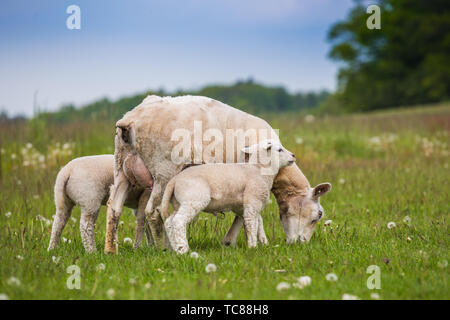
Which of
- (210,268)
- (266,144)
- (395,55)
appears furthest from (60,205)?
(395,55)

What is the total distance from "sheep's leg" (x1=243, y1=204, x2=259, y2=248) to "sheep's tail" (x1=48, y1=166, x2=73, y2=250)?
2.07 meters

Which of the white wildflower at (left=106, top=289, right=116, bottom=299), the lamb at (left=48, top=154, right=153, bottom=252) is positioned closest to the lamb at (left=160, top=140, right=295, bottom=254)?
the lamb at (left=48, top=154, right=153, bottom=252)

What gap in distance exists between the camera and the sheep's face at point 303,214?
6.86 metres

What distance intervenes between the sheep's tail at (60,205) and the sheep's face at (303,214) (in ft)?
8.46

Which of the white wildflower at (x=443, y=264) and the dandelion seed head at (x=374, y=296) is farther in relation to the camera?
the white wildflower at (x=443, y=264)

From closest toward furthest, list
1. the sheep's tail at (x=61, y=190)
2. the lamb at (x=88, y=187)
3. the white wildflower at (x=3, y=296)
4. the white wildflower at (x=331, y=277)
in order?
1. the white wildflower at (x=3, y=296)
2. the white wildflower at (x=331, y=277)
3. the lamb at (x=88, y=187)
4. the sheep's tail at (x=61, y=190)

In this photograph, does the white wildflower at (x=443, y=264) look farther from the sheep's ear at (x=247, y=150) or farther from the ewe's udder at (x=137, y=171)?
the ewe's udder at (x=137, y=171)

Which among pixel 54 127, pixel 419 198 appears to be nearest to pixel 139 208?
pixel 419 198

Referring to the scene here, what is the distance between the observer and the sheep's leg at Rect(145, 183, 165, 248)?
6344mm

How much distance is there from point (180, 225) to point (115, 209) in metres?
0.98

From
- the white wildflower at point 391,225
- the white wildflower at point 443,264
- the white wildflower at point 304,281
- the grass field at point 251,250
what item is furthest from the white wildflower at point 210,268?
the white wildflower at point 391,225

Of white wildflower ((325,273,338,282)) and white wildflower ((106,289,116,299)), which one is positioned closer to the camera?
white wildflower ((106,289,116,299))

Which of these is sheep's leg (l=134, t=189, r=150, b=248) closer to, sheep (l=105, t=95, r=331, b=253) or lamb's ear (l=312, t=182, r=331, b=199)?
sheep (l=105, t=95, r=331, b=253)
